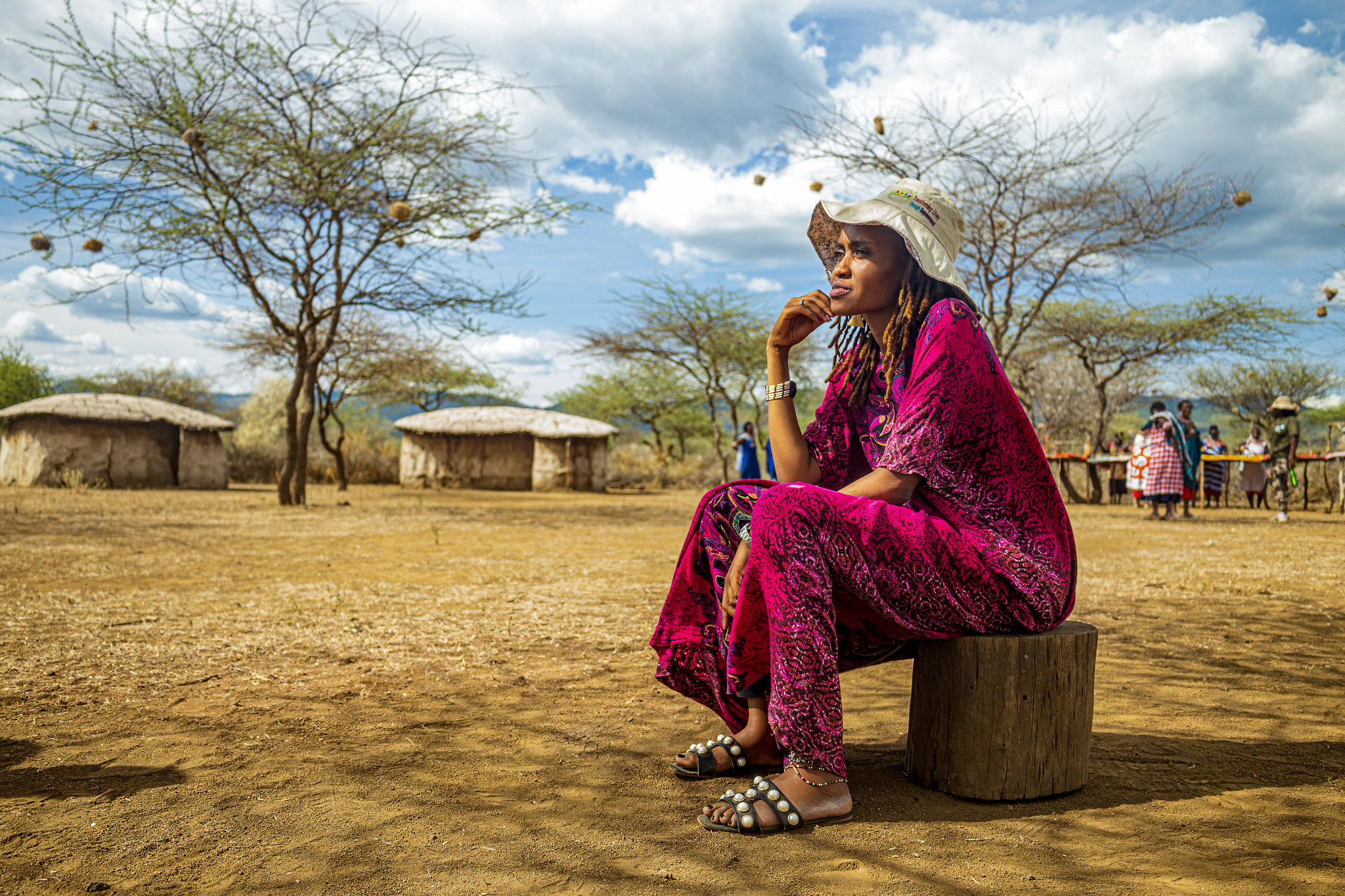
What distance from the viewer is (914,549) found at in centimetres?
199

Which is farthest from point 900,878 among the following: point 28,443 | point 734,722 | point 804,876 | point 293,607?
point 28,443

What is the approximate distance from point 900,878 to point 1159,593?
15.9 ft

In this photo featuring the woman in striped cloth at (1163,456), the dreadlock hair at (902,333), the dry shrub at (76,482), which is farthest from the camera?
the dry shrub at (76,482)

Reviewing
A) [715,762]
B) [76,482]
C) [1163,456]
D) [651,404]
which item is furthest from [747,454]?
[651,404]

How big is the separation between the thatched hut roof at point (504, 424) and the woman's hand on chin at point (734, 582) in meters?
20.7

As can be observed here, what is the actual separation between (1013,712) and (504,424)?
22483 millimetres

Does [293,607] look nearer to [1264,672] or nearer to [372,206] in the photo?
[1264,672]

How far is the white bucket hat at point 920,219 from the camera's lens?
213cm

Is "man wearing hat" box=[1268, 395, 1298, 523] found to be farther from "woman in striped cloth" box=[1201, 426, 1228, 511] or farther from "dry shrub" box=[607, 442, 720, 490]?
"dry shrub" box=[607, 442, 720, 490]

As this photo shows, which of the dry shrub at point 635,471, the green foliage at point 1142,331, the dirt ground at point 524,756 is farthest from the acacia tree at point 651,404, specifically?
the dirt ground at point 524,756

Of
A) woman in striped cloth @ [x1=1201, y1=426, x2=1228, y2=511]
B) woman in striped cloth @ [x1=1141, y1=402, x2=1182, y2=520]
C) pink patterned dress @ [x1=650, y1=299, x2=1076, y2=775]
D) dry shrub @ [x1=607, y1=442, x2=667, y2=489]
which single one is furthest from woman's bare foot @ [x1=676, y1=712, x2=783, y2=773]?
dry shrub @ [x1=607, y1=442, x2=667, y2=489]

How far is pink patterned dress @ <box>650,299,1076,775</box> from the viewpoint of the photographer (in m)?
1.97

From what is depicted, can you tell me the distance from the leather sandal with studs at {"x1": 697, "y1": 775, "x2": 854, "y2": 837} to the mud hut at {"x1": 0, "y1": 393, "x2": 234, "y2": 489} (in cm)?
1929

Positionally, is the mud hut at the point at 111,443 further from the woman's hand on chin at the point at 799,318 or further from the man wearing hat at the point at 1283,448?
the man wearing hat at the point at 1283,448
